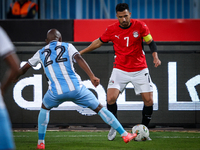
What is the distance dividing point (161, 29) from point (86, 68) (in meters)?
3.34

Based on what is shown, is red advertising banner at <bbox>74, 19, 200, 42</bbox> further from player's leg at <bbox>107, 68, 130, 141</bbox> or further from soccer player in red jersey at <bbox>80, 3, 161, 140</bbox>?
player's leg at <bbox>107, 68, 130, 141</bbox>

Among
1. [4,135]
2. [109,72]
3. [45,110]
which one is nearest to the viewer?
[4,135]

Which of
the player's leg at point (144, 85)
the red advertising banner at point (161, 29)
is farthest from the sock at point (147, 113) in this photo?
the red advertising banner at point (161, 29)

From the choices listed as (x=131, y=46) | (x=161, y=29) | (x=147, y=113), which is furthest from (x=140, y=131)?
(x=161, y=29)

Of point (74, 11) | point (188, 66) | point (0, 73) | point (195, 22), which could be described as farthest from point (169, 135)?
point (74, 11)

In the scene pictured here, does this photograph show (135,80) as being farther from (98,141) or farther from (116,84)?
(98,141)

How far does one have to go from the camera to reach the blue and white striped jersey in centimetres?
425

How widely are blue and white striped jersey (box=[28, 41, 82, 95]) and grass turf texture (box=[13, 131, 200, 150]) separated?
99 cm

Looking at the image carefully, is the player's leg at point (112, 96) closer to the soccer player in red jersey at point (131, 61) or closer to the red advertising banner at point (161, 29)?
the soccer player in red jersey at point (131, 61)

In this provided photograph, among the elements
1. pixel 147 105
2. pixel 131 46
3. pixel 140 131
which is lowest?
pixel 140 131

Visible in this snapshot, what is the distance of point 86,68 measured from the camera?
13.8 ft

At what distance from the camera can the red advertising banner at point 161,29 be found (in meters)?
7.01

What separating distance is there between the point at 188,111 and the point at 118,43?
2406 millimetres

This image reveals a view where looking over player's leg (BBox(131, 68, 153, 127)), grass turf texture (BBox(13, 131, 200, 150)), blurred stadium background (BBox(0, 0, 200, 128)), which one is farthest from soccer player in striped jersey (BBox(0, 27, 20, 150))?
blurred stadium background (BBox(0, 0, 200, 128))
